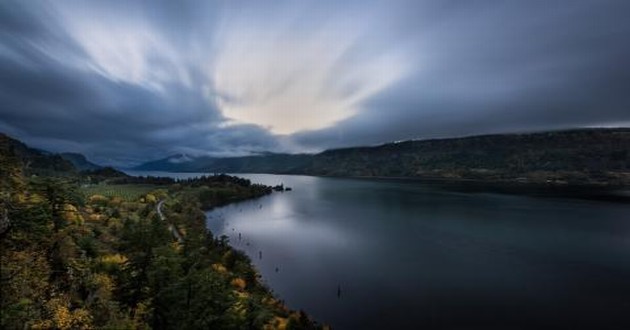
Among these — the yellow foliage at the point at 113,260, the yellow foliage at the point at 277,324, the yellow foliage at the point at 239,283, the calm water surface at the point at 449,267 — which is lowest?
the calm water surface at the point at 449,267

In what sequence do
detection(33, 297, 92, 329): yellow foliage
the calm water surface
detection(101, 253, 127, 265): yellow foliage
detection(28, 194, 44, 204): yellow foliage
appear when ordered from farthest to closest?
the calm water surface → detection(101, 253, 127, 265): yellow foliage → detection(28, 194, 44, 204): yellow foliage → detection(33, 297, 92, 329): yellow foliage

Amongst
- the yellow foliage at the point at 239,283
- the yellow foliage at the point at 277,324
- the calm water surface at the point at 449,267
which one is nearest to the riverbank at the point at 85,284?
the yellow foliage at the point at 277,324

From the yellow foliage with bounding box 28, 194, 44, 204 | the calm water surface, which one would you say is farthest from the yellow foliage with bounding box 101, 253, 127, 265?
the calm water surface

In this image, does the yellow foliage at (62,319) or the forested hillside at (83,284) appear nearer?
the yellow foliage at (62,319)

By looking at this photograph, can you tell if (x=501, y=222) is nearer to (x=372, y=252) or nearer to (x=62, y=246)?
(x=372, y=252)

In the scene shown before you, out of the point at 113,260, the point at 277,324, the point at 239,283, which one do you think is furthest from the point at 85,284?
the point at 239,283

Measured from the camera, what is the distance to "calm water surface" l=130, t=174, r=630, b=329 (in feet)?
184

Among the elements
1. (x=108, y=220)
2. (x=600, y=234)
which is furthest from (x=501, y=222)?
(x=108, y=220)

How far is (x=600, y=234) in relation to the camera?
385 ft

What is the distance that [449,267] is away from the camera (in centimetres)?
8119

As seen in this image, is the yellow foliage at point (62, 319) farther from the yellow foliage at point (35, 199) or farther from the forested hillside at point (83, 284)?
the yellow foliage at point (35, 199)

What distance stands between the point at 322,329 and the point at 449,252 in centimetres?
5884

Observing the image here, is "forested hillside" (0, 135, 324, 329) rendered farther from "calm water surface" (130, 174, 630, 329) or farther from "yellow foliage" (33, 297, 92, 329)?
"calm water surface" (130, 174, 630, 329)

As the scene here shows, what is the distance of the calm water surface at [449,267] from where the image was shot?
56.2 metres
